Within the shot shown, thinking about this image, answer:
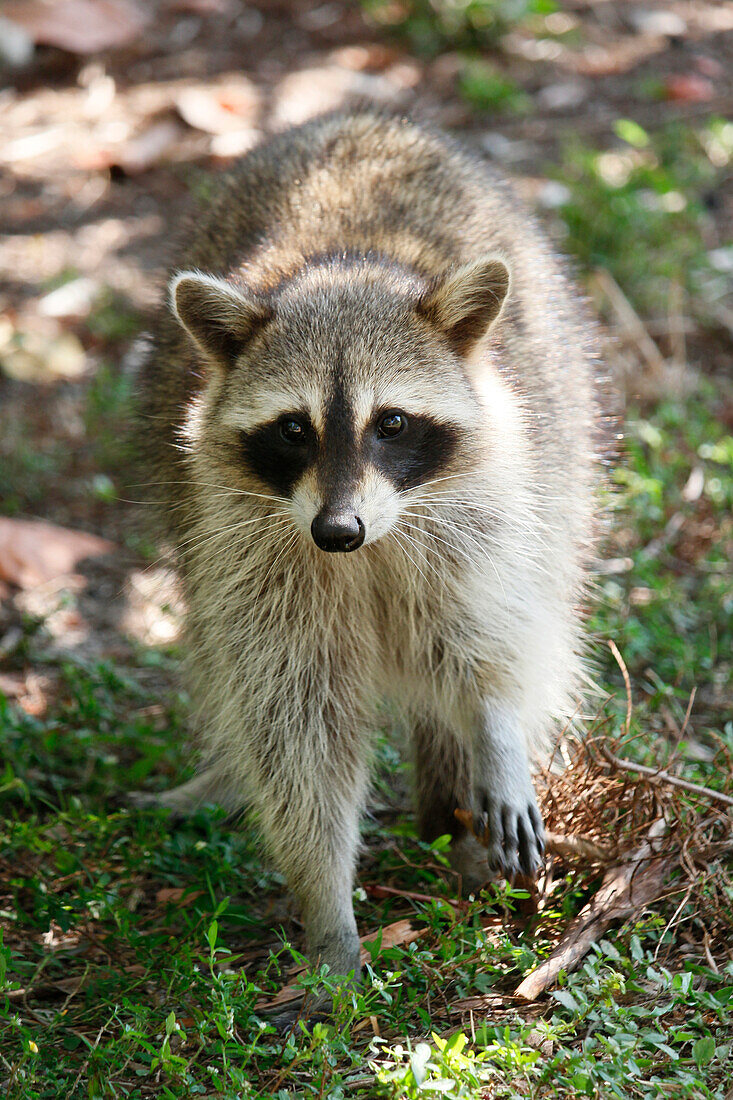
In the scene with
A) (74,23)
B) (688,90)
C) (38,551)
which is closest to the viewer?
(38,551)

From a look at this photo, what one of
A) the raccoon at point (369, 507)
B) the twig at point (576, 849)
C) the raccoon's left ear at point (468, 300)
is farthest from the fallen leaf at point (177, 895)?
the raccoon's left ear at point (468, 300)

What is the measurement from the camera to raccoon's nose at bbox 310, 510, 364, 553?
7.05 feet

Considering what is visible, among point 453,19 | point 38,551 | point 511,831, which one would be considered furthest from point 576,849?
point 453,19

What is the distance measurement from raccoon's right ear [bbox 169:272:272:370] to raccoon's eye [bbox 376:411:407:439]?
0.36 m

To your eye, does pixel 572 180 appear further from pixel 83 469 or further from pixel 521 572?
pixel 521 572

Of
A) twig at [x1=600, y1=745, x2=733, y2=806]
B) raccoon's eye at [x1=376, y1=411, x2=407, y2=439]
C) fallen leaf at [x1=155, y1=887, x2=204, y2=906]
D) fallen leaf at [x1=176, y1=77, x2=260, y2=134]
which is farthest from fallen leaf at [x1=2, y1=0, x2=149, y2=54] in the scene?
twig at [x1=600, y1=745, x2=733, y2=806]

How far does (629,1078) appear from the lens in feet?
6.23

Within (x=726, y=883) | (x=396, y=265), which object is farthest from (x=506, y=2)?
(x=726, y=883)

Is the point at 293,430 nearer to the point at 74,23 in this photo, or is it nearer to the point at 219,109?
the point at 219,109

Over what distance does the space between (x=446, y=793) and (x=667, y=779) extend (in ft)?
2.20

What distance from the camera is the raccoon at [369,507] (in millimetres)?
2391

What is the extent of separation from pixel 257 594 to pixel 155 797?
2.70ft

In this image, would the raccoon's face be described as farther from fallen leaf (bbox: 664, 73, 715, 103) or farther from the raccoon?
fallen leaf (bbox: 664, 73, 715, 103)

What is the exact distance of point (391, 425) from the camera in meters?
2.37
